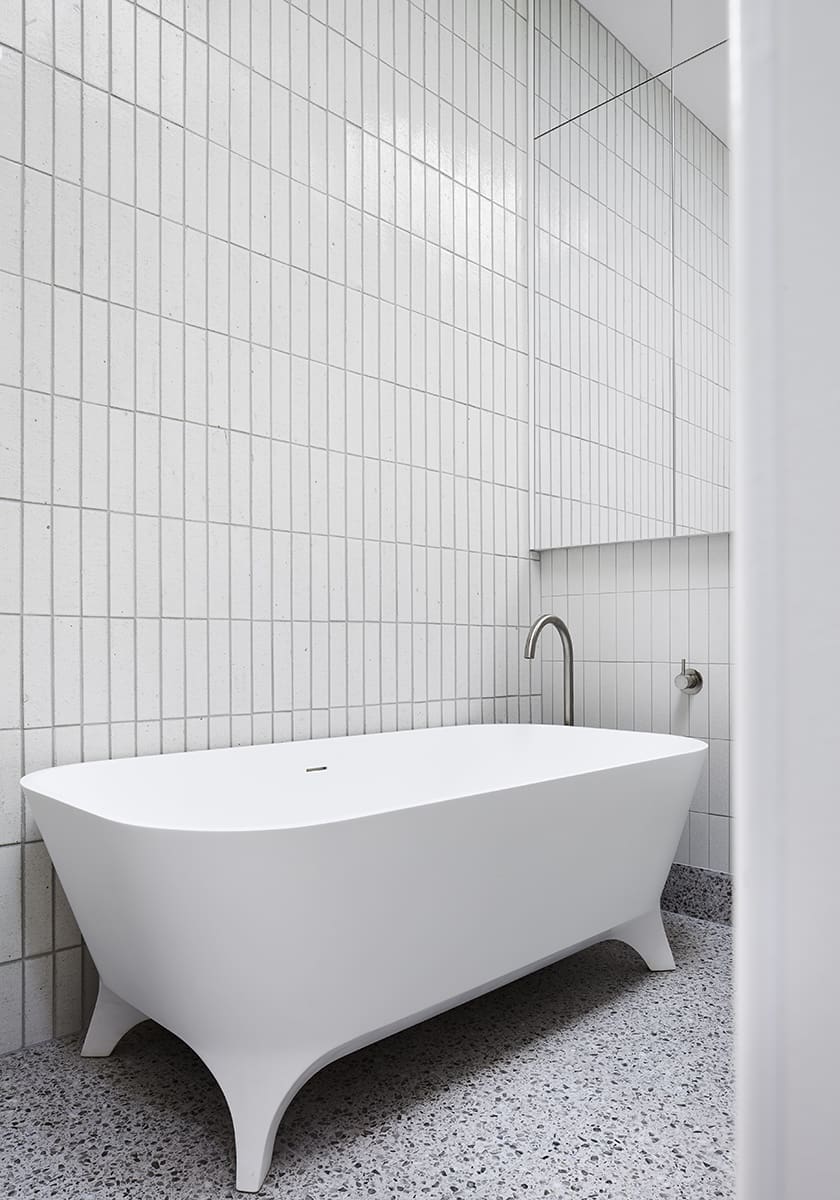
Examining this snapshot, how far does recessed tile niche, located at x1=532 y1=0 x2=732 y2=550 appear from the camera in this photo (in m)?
2.47

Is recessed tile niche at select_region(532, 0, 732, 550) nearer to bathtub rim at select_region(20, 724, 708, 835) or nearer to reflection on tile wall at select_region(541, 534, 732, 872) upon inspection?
reflection on tile wall at select_region(541, 534, 732, 872)

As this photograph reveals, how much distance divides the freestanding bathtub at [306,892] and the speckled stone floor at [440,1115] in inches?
4.2

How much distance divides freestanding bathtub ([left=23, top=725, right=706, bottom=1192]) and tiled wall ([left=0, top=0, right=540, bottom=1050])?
0.66 ft

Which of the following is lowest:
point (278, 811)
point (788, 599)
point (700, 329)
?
point (278, 811)

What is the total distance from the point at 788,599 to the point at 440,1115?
1.46 m

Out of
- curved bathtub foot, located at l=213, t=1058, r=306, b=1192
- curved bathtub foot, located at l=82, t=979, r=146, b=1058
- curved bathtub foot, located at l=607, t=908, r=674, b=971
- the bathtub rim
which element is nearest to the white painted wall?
the bathtub rim

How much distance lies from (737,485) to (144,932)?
1260mm

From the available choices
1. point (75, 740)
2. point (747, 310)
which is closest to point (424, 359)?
point (75, 740)

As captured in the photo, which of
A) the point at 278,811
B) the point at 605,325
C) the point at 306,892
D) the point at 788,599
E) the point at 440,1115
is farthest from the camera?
the point at 605,325

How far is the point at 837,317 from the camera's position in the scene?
19cm

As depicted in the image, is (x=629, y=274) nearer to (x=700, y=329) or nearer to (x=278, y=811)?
(x=700, y=329)

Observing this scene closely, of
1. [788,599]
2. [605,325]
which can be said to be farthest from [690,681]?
[788,599]

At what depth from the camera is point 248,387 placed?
2.05 meters

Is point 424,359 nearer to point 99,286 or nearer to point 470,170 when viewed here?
point 470,170
